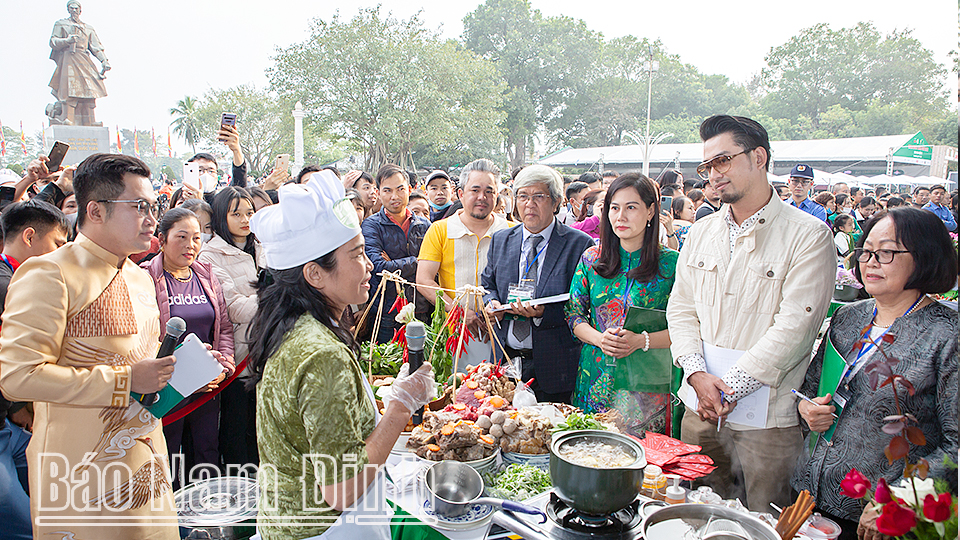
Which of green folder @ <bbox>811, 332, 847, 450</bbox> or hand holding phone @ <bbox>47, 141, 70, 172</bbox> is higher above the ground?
hand holding phone @ <bbox>47, 141, 70, 172</bbox>

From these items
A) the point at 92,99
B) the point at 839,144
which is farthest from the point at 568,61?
the point at 92,99

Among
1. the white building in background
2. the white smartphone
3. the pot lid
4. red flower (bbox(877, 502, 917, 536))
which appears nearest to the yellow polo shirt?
the pot lid

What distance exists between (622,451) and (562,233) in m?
1.73

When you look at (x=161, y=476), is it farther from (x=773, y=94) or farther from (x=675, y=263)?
(x=773, y=94)

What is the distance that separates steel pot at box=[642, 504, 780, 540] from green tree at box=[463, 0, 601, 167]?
40.1 m

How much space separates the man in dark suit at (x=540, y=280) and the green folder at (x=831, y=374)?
48.4 inches

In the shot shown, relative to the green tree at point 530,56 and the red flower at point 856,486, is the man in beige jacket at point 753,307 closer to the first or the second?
the red flower at point 856,486

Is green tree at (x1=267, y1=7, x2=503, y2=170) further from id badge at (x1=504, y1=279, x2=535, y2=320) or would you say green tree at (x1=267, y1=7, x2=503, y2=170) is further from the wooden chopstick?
the wooden chopstick

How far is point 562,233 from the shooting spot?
9.70 ft

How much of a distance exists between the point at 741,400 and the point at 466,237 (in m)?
1.89

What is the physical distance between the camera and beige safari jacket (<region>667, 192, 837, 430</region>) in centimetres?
196

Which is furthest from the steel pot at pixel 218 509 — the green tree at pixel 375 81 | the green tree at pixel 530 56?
the green tree at pixel 530 56

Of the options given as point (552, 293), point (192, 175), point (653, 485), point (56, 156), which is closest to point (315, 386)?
point (653, 485)

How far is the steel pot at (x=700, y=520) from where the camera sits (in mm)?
1187
